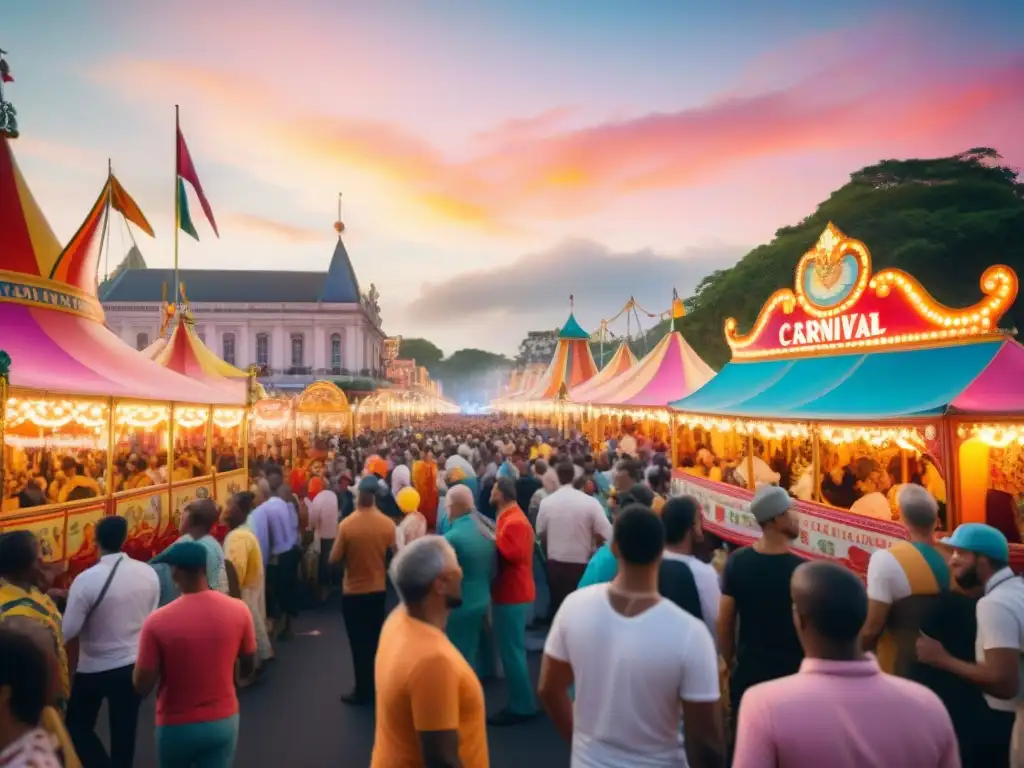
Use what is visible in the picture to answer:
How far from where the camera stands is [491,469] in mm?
12578

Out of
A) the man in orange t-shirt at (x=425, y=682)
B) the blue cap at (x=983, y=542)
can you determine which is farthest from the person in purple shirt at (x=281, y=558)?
the blue cap at (x=983, y=542)

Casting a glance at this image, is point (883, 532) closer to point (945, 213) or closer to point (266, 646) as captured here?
point (266, 646)

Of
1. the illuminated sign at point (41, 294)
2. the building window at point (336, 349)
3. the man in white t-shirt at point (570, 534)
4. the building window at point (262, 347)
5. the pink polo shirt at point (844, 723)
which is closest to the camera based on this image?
the pink polo shirt at point (844, 723)

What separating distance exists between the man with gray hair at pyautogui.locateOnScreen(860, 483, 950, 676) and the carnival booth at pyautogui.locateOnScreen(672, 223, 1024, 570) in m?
3.70

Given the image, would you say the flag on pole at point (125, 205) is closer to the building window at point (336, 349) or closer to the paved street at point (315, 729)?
the paved street at point (315, 729)

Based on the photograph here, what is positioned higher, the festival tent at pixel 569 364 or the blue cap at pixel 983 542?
the festival tent at pixel 569 364

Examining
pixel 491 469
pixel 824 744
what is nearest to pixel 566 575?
pixel 824 744

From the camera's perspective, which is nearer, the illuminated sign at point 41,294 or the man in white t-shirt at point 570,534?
the man in white t-shirt at point 570,534

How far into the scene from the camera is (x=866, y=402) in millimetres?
8227

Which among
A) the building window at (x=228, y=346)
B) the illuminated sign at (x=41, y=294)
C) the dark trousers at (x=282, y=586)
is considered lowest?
the dark trousers at (x=282, y=586)

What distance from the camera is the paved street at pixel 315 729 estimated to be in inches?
189

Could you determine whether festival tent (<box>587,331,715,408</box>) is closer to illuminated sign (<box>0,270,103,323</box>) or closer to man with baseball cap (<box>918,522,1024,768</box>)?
illuminated sign (<box>0,270,103,323</box>)

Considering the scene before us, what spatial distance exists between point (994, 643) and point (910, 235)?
32.0 m

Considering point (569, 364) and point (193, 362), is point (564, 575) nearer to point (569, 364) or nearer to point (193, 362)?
point (193, 362)
